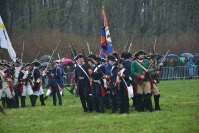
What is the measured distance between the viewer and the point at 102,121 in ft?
50.0

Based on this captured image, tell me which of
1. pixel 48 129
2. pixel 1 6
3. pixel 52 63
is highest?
pixel 1 6

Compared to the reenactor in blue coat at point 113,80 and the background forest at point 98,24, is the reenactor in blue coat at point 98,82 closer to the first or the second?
the reenactor in blue coat at point 113,80

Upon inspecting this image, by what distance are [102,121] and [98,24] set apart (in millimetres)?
29174

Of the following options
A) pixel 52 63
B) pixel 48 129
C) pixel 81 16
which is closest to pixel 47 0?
pixel 81 16

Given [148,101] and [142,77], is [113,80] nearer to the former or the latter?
[142,77]

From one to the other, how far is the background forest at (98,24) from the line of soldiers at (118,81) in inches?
764

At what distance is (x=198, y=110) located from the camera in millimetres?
16703

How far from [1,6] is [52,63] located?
820 inches

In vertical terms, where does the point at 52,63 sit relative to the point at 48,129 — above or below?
above

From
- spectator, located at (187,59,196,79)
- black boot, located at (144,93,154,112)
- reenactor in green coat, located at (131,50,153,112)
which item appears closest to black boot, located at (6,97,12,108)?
reenactor in green coat, located at (131,50,153,112)

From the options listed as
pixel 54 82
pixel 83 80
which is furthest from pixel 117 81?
pixel 54 82

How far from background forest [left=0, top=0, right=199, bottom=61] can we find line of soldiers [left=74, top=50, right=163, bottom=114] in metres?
19.4

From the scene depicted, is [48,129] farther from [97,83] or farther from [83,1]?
[83,1]

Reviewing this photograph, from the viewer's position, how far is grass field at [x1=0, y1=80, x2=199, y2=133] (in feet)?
45.1
